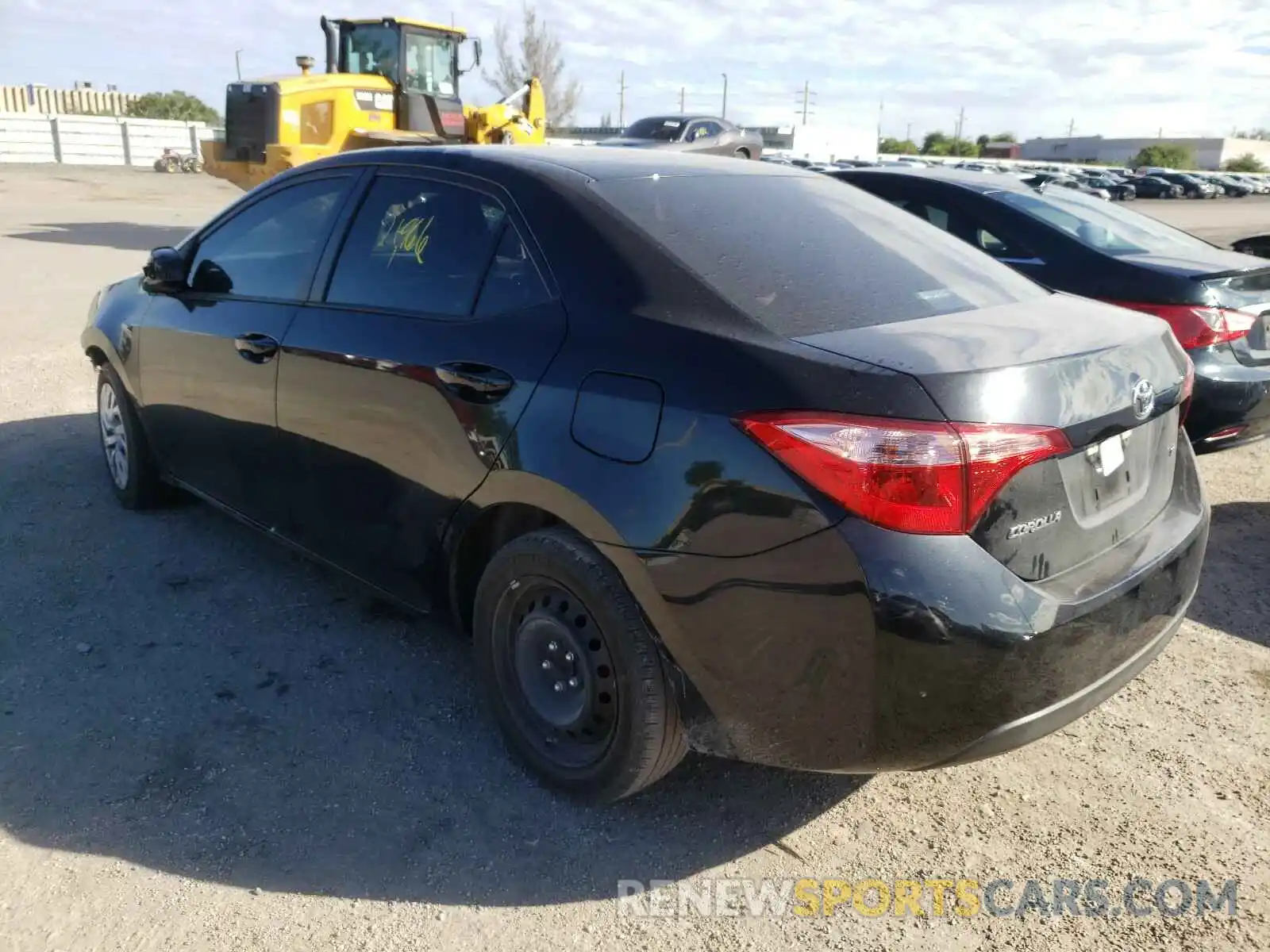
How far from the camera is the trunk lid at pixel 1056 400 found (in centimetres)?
222

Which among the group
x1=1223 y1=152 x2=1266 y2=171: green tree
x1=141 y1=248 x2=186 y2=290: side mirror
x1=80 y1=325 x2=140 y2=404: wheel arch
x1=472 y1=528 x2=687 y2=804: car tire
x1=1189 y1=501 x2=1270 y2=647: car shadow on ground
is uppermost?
x1=1223 y1=152 x2=1266 y2=171: green tree

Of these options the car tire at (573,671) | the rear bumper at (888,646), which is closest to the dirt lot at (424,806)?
the car tire at (573,671)

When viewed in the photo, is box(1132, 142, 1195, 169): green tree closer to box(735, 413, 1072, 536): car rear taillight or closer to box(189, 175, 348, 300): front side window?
box(189, 175, 348, 300): front side window

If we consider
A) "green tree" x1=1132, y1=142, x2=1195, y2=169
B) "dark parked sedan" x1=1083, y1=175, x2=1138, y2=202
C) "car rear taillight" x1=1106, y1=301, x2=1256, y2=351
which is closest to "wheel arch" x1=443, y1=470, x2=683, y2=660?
"car rear taillight" x1=1106, y1=301, x2=1256, y2=351

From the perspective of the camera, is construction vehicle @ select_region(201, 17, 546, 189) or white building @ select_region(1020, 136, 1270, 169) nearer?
construction vehicle @ select_region(201, 17, 546, 189)

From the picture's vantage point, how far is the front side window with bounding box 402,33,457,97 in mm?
16859

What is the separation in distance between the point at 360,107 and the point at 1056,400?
1557cm

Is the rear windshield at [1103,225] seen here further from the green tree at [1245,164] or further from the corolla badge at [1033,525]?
the green tree at [1245,164]

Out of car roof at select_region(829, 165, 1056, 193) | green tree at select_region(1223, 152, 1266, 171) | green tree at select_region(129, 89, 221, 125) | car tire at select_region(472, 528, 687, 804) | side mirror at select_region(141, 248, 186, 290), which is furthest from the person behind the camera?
green tree at select_region(1223, 152, 1266, 171)

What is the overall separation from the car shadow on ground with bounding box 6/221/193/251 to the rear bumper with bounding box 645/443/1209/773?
15907 mm

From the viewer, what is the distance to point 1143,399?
2.54 m

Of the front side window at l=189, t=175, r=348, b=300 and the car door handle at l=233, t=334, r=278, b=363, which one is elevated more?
the front side window at l=189, t=175, r=348, b=300

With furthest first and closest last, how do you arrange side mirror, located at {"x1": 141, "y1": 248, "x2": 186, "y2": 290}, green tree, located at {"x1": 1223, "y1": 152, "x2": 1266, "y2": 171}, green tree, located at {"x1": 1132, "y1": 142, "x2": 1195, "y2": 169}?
green tree, located at {"x1": 1223, "y1": 152, "x2": 1266, "y2": 171}
green tree, located at {"x1": 1132, "y1": 142, "x2": 1195, "y2": 169}
side mirror, located at {"x1": 141, "y1": 248, "x2": 186, "y2": 290}

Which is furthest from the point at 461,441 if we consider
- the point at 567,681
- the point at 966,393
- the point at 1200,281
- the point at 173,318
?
the point at 1200,281
